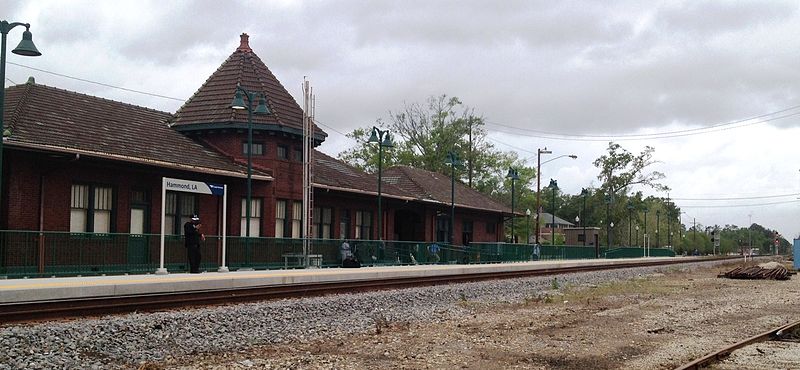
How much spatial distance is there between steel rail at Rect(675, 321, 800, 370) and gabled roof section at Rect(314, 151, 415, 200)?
23601mm

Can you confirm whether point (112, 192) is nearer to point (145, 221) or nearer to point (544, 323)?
point (145, 221)

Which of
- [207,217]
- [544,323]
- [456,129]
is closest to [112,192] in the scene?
[207,217]

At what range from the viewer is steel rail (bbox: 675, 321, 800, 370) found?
10898 mm

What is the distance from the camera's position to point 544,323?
16.2 metres

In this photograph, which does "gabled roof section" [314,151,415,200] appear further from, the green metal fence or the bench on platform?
the bench on platform

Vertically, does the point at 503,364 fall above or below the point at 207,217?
below

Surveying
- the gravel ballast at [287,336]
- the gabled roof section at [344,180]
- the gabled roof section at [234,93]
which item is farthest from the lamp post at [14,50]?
the gabled roof section at [344,180]

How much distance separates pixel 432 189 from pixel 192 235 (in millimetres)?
29505

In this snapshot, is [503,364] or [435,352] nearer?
[503,364]

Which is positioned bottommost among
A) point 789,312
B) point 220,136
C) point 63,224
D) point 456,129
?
point 789,312

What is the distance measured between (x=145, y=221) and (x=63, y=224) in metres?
3.51

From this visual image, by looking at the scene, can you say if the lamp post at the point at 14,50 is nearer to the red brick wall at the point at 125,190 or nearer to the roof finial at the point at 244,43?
the red brick wall at the point at 125,190

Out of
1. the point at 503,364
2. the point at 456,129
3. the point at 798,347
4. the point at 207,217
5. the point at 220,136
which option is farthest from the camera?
the point at 456,129

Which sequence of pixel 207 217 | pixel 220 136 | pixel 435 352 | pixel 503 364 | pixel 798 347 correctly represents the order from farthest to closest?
1. pixel 220 136
2. pixel 207 217
3. pixel 798 347
4. pixel 435 352
5. pixel 503 364
